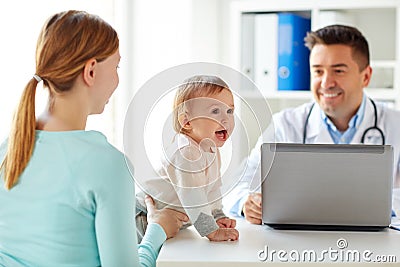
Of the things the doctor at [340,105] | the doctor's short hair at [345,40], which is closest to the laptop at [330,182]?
the doctor at [340,105]

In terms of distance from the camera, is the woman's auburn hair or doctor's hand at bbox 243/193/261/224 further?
doctor's hand at bbox 243/193/261/224

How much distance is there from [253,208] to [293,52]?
176cm

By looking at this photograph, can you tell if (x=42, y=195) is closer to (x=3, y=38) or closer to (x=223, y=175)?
(x=223, y=175)

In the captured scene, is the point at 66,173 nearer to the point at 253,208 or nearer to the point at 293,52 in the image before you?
the point at 253,208

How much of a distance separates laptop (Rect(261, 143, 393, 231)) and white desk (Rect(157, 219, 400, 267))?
0.05 meters

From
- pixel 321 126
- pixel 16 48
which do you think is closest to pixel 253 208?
pixel 321 126

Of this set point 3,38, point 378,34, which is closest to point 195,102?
point 3,38

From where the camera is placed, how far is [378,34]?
10.9 ft

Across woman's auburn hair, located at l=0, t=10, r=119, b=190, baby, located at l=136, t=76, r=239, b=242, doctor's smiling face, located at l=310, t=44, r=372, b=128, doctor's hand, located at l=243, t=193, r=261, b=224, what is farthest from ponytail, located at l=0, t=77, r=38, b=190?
doctor's smiling face, located at l=310, t=44, r=372, b=128

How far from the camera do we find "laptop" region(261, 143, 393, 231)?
62.9 inches

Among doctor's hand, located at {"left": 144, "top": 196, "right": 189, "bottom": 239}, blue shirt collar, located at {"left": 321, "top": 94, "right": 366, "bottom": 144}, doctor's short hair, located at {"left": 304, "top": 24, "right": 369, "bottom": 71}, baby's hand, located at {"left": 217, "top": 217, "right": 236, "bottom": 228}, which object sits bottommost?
baby's hand, located at {"left": 217, "top": 217, "right": 236, "bottom": 228}

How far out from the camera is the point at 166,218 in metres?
1.60

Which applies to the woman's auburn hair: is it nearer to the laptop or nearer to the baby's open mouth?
the baby's open mouth

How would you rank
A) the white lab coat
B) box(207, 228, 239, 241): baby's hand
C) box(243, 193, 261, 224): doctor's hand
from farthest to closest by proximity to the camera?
the white lab coat < box(243, 193, 261, 224): doctor's hand < box(207, 228, 239, 241): baby's hand
